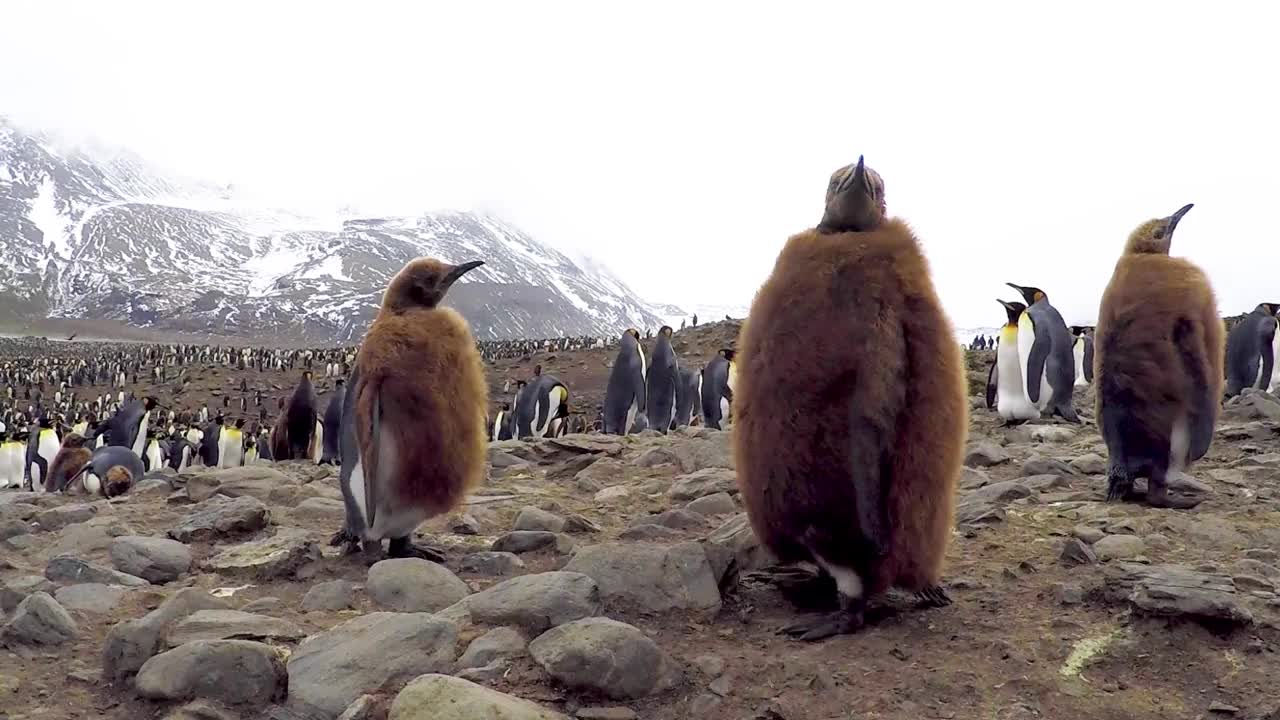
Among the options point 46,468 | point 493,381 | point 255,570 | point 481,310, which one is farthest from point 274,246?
point 255,570

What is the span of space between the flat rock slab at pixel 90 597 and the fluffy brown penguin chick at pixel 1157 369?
5093mm

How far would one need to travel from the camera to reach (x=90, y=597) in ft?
13.2

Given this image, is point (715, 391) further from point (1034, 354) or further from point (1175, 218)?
point (1175, 218)

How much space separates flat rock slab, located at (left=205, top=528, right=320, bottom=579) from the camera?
174 inches

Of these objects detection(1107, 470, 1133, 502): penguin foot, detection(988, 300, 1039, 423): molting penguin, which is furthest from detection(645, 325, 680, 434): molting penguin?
detection(1107, 470, 1133, 502): penguin foot

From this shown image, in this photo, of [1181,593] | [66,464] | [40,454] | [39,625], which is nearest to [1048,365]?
[1181,593]

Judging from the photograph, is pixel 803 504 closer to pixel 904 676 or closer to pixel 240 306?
pixel 904 676

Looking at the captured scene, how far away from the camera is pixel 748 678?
2.91 m

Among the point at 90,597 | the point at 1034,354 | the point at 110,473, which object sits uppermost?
the point at 1034,354

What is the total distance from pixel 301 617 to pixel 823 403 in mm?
2302

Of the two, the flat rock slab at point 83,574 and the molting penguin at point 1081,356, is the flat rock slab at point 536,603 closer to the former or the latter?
the flat rock slab at point 83,574

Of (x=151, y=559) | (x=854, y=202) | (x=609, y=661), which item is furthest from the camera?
(x=151, y=559)

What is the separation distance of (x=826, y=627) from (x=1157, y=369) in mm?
2958

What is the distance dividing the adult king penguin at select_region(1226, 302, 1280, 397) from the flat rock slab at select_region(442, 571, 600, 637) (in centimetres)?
1322
